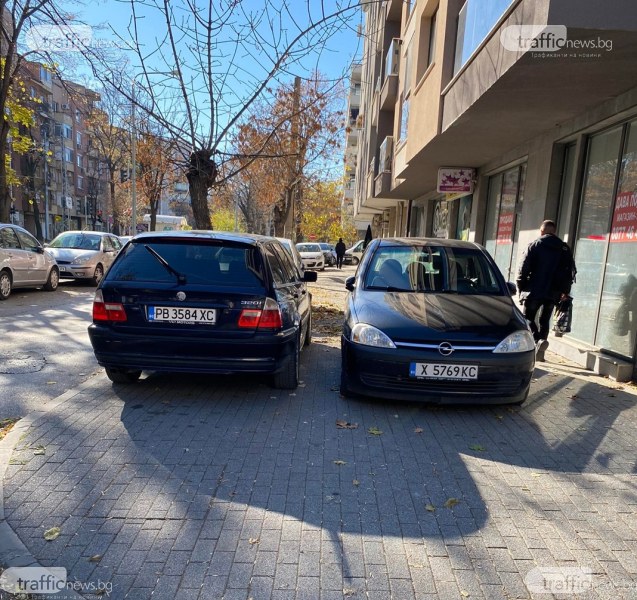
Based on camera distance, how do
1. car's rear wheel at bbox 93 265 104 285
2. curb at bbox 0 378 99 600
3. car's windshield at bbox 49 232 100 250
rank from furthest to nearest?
car's windshield at bbox 49 232 100 250
car's rear wheel at bbox 93 265 104 285
curb at bbox 0 378 99 600

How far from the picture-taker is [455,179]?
11.2m

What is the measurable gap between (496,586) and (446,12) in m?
8.99

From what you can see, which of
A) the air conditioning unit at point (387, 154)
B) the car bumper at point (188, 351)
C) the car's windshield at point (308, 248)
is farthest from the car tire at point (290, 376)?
the car's windshield at point (308, 248)

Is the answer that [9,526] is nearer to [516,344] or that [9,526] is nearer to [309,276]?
[516,344]

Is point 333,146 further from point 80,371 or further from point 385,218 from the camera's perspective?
point 80,371

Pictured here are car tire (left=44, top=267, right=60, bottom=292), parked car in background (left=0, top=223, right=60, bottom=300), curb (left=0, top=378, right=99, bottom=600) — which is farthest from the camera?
car tire (left=44, top=267, right=60, bottom=292)

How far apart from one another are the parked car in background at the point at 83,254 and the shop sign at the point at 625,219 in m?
12.5

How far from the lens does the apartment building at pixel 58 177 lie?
1815 inches

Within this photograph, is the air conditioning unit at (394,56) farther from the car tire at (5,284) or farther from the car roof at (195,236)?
the car roof at (195,236)

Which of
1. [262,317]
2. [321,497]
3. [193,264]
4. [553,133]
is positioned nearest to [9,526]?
[321,497]

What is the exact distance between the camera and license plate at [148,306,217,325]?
4129mm

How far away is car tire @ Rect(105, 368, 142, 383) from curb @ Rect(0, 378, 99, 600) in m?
0.42


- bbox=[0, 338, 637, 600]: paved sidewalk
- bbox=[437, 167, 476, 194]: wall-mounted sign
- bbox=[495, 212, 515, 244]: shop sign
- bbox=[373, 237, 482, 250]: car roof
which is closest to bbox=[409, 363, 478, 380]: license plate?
bbox=[0, 338, 637, 600]: paved sidewalk

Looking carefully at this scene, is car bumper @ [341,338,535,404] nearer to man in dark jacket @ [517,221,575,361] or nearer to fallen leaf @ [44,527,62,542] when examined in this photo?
man in dark jacket @ [517,221,575,361]
